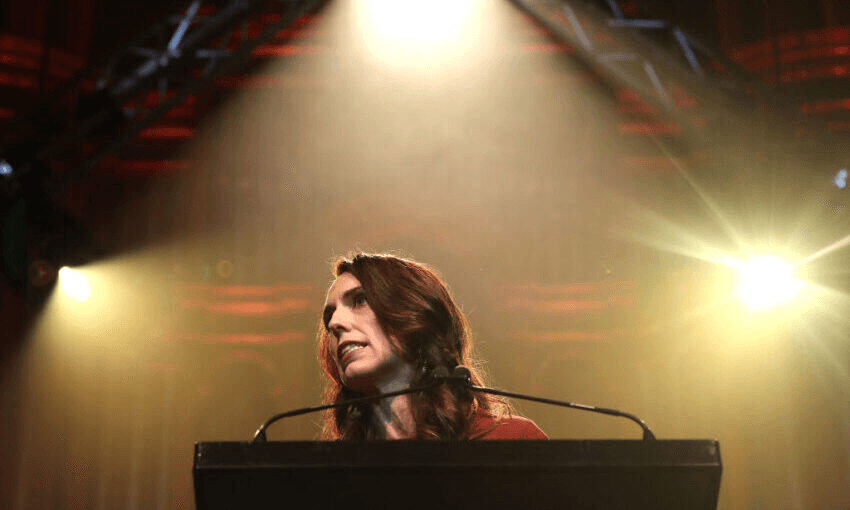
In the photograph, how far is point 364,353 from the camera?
1726 mm

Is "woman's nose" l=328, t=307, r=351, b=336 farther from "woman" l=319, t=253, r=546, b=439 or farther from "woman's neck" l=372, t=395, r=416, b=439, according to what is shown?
"woman's neck" l=372, t=395, r=416, b=439

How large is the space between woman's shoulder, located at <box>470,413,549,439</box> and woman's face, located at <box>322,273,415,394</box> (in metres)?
0.20

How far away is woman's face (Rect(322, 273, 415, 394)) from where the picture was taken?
1723 mm

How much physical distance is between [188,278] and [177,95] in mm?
1409

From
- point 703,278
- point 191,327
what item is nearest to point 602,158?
point 703,278

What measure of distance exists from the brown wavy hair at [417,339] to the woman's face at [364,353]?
20 mm

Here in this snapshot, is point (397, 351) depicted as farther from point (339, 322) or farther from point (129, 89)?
point (129, 89)

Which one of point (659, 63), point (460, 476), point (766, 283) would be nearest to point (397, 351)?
point (460, 476)

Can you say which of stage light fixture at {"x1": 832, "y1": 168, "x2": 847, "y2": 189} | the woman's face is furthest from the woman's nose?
stage light fixture at {"x1": 832, "y1": 168, "x2": 847, "y2": 189}

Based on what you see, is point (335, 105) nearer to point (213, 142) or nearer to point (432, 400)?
point (213, 142)

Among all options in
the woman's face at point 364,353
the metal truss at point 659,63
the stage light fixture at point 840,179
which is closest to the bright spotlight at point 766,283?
the stage light fixture at point 840,179

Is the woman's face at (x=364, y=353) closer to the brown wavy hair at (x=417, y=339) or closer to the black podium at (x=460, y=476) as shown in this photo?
the brown wavy hair at (x=417, y=339)

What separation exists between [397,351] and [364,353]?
0.07m

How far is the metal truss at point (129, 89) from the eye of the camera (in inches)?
155
